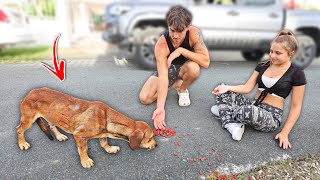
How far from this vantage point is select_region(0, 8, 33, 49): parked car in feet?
7.56

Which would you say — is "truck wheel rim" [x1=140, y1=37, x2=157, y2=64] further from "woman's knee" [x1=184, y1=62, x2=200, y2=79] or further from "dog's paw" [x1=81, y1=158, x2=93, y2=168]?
"dog's paw" [x1=81, y1=158, x2=93, y2=168]

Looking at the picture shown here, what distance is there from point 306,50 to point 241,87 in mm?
2906

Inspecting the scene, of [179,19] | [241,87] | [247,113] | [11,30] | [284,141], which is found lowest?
[284,141]

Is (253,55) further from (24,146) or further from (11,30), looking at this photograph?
(24,146)

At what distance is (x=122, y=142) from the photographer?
6.31 feet

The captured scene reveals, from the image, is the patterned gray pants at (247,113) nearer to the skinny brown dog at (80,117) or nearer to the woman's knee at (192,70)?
the woman's knee at (192,70)

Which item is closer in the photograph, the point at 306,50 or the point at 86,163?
the point at 86,163

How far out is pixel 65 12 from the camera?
6.79m

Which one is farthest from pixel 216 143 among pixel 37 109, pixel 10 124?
pixel 10 124

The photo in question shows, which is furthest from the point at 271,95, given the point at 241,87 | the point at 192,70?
the point at 192,70

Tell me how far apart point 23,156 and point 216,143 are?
4.37ft

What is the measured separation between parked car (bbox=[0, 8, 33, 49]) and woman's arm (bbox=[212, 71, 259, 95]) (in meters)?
1.74

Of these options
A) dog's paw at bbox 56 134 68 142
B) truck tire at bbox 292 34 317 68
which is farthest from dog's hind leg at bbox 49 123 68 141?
truck tire at bbox 292 34 317 68

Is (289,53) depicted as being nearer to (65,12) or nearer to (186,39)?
(186,39)
